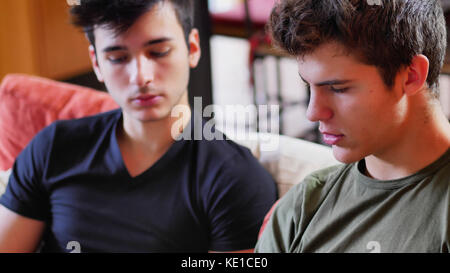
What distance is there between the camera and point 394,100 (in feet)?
3.38

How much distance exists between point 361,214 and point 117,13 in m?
0.67

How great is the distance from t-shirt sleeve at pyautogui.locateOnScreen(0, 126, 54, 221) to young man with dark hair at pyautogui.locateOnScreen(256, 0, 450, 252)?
69cm

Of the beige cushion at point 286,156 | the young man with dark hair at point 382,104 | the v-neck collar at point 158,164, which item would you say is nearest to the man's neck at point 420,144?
the young man with dark hair at point 382,104

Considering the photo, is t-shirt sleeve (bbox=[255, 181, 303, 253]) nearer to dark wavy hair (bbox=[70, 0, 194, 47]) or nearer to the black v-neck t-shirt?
the black v-neck t-shirt

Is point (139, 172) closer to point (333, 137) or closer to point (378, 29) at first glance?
point (333, 137)

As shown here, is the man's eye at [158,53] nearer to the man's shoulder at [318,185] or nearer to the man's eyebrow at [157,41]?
the man's eyebrow at [157,41]

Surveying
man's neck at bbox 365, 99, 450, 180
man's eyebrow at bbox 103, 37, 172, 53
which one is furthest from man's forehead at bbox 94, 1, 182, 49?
man's neck at bbox 365, 99, 450, 180

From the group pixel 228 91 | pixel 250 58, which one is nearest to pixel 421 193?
pixel 250 58

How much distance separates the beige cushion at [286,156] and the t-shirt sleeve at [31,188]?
1.51ft

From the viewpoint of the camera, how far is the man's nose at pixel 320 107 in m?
1.06

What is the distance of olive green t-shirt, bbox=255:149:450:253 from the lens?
3.32 feet

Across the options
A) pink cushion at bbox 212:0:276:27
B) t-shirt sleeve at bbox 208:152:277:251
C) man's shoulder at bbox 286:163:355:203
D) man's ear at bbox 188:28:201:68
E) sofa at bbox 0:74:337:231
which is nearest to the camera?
man's shoulder at bbox 286:163:355:203
